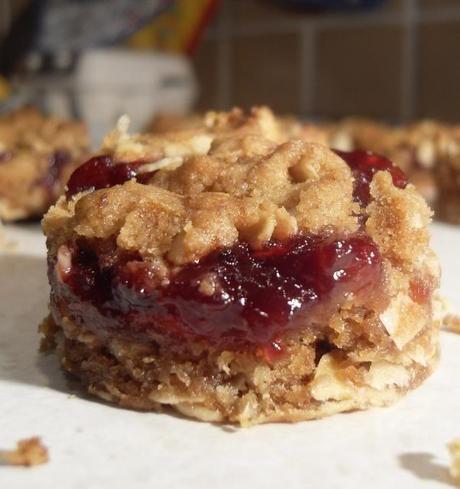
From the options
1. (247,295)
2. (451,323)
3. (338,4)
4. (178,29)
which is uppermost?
(338,4)

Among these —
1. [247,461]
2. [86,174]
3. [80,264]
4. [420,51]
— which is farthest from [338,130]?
[247,461]

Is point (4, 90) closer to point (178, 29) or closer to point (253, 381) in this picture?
point (178, 29)

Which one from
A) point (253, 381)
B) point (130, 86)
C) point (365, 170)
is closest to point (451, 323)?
point (365, 170)

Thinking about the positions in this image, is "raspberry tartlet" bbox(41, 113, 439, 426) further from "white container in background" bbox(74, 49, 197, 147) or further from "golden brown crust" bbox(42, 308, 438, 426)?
"white container in background" bbox(74, 49, 197, 147)

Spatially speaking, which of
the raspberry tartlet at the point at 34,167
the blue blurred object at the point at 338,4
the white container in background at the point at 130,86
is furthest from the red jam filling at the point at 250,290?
the blue blurred object at the point at 338,4

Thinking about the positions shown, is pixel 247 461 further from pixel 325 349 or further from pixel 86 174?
pixel 86 174
